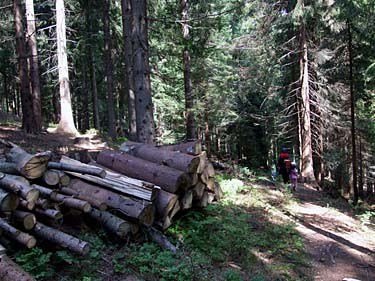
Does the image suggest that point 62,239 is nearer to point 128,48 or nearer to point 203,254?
point 203,254

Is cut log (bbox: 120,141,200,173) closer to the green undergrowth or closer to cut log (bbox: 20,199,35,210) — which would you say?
the green undergrowth

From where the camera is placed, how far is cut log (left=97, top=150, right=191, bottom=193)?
6.57 m

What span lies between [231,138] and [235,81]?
14072 millimetres

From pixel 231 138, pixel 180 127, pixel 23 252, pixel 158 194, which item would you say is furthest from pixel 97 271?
pixel 231 138

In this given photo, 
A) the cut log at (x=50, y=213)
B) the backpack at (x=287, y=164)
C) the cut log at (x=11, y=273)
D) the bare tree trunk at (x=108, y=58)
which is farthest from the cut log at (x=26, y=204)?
the bare tree trunk at (x=108, y=58)

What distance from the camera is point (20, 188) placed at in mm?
4816

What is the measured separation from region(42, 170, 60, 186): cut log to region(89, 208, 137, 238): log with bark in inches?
31.1

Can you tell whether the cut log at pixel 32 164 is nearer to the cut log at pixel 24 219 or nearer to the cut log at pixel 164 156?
the cut log at pixel 24 219

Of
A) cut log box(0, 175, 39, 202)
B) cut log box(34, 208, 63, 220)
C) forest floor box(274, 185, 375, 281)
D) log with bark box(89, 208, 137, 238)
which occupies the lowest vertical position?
forest floor box(274, 185, 375, 281)

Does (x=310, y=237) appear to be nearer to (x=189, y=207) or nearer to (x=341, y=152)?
(x=189, y=207)

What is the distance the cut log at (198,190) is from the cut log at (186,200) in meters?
0.17

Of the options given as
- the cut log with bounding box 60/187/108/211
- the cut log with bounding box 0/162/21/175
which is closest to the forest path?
the cut log with bounding box 60/187/108/211

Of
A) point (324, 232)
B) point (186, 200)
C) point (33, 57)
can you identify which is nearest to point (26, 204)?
point (186, 200)

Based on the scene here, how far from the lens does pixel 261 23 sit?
16.8 meters
